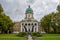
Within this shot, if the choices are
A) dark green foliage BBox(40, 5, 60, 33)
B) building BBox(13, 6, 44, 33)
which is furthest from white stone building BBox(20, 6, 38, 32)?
dark green foliage BBox(40, 5, 60, 33)

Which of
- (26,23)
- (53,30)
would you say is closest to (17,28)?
(26,23)

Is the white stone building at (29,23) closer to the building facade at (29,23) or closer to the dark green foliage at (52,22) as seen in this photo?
the building facade at (29,23)

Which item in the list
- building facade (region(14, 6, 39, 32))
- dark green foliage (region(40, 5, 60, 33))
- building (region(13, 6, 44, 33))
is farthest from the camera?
building facade (region(14, 6, 39, 32))

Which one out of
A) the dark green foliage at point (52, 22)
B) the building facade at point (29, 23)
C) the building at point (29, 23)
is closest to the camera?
the dark green foliage at point (52, 22)

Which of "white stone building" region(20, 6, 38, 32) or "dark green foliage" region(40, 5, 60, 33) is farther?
"white stone building" region(20, 6, 38, 32)

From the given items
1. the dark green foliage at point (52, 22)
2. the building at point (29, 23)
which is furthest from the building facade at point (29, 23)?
the dark green foliage at point (52, 22)

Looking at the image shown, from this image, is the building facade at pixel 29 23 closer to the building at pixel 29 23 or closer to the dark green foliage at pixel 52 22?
the building at pixel 29 23

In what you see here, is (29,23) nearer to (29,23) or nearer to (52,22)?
(29,23)

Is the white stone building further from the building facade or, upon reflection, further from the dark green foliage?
the dark green foliage

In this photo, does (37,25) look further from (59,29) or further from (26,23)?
Answer: (59,29)

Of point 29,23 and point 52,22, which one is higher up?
point 29,23

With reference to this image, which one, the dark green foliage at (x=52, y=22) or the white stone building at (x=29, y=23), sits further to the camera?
the white stone building at (x=29, y=23)

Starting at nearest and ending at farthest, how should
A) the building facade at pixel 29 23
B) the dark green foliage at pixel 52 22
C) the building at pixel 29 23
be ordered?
the dark green foliage at pixel 52 22
the building at pixel 29 23
the building facade at pixel 29 23

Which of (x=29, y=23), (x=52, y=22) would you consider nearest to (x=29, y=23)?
(x=29, y=23)
